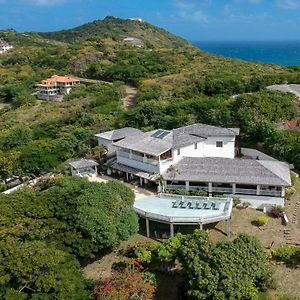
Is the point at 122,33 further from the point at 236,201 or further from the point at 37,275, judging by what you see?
the point at 37,275

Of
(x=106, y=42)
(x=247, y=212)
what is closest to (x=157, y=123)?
(x=247, y=212)

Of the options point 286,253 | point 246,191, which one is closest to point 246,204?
point 246,191

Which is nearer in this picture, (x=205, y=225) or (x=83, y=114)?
(x=205, y=225)

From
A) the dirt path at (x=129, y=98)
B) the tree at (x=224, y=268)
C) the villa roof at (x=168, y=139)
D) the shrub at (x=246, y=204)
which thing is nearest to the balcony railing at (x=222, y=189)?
the shrub at (x=246, y=204)

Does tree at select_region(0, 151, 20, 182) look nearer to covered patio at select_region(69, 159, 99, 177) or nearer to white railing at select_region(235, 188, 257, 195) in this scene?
covered patio at select_region(69, 159, 99, 177)

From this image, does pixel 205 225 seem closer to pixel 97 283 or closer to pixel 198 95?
→ pixel 97 283

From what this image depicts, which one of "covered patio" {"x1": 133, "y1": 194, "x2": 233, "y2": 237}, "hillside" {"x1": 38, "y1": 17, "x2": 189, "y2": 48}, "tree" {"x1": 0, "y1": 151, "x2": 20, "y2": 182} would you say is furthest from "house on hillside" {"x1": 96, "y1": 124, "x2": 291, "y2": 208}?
"hillside" {"x1": 38, "y1": 17, "x2": 189, "y2": 48}
